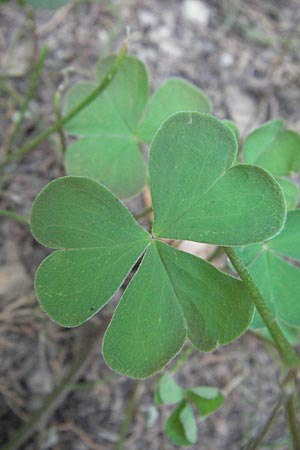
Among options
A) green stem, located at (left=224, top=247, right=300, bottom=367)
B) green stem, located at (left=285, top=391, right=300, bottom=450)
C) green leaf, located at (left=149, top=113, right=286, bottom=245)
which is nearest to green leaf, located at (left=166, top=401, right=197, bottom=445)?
green stem, located at (left=285, top=391, right=300, bottom=450)

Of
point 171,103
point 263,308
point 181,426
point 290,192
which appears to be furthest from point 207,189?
point 181,426

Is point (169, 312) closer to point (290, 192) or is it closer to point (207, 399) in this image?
point (207, 399)

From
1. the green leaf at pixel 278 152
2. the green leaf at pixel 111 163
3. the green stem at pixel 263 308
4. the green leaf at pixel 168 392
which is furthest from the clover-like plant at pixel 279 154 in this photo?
the green leaf at pixel 168 392

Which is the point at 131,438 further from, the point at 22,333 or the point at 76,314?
the point at 76,314

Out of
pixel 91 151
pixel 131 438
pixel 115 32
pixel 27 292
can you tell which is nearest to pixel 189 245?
pixel 91 151

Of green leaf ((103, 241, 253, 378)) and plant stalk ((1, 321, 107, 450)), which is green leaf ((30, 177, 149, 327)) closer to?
green leaf ((103, 241, 253, 378))

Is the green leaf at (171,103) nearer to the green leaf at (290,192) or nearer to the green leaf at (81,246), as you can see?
the green leaf at (290,192)
